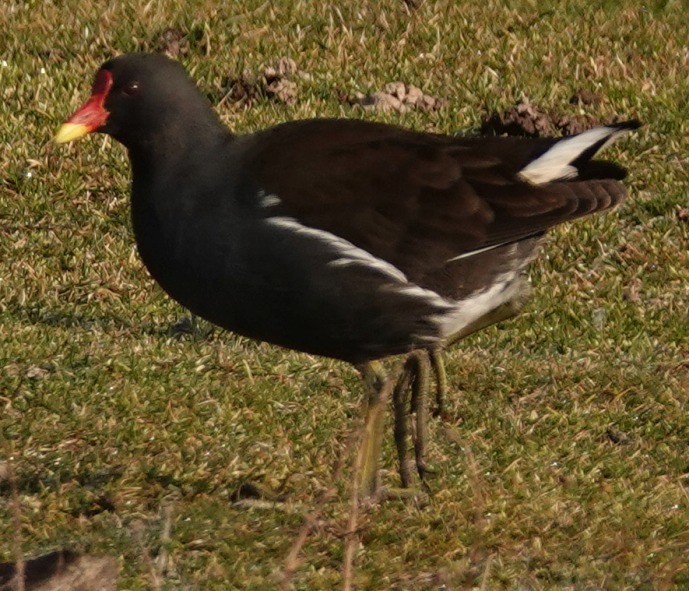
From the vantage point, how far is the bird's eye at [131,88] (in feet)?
17.8

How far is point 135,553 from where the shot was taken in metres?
4.70

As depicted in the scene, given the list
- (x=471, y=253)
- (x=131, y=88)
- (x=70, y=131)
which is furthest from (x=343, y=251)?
(x=70, y=131)

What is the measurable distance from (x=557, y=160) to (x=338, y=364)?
1714 mm

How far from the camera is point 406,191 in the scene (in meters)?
5.29

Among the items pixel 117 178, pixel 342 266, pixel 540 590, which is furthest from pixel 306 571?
pixel 117 178

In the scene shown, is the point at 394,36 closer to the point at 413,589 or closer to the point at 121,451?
the point at 121,451

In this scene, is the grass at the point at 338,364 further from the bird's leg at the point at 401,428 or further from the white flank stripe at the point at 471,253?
the white flank stripe at the point at 471,253

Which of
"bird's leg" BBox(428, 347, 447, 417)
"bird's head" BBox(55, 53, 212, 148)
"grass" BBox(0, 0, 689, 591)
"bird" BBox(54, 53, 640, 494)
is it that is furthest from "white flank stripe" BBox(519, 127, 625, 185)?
"bird's head" BBox(55, 53, 212, 148)

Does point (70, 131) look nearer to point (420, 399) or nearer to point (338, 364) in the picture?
point (420, 399)

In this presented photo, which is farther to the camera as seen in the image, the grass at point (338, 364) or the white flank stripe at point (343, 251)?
the white flank stripe at point (343, 251)

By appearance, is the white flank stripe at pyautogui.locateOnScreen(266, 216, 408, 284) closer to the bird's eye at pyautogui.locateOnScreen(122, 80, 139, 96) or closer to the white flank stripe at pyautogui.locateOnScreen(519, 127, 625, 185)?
the white flank stripe at pyautogui.locateOnScreen(519, 127, 625, 185)

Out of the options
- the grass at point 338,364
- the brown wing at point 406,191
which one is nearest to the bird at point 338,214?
the brown wing at point 406,191

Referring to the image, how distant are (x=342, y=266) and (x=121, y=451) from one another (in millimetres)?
1043

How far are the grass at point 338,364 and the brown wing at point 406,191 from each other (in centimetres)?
69
